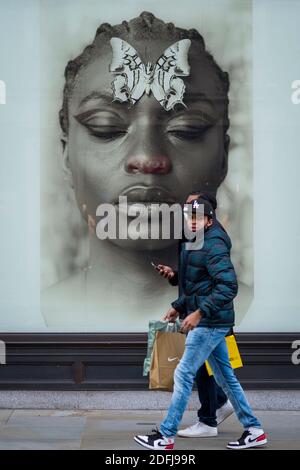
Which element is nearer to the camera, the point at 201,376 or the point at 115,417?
the point at 201,376

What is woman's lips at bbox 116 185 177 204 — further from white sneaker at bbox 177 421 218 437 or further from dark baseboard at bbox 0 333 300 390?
white sneaker at bbox 177 421 218 437

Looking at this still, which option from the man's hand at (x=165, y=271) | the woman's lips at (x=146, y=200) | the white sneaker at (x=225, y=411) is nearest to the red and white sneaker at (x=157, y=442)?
the white sneaker at (x=225, y=411)

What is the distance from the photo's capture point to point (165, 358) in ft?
25.4

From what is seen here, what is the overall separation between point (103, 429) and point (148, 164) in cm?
265

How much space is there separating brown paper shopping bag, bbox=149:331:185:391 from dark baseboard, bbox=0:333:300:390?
4.85 ft

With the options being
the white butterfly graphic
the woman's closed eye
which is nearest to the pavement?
the woman's closed eye

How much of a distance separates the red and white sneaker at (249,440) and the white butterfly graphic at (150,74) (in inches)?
135

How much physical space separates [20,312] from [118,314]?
958mm

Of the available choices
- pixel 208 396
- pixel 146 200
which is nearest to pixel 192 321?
pixel 208 396

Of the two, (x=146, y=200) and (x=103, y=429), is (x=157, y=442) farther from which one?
(x=146, y=200)

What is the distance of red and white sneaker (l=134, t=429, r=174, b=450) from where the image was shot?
287 inches

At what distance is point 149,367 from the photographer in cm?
784
